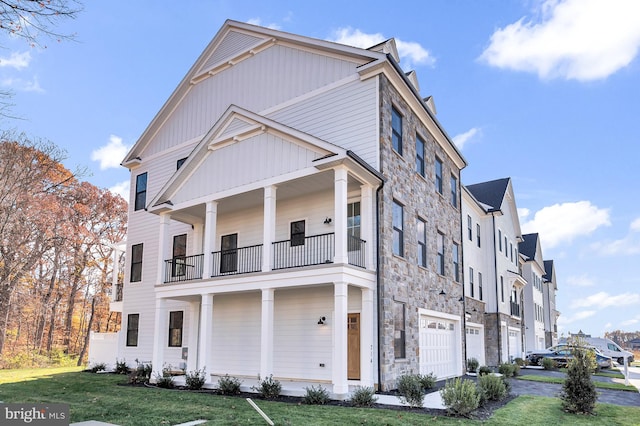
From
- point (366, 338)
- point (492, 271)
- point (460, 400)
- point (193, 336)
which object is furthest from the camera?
point (492, 271)

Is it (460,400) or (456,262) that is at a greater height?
(456,262)

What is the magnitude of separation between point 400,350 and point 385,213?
4.05m

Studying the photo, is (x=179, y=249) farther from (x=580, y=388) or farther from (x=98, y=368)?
(x=580, y=388)

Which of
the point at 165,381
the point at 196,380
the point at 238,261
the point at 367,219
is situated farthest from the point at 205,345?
the point at 367,219

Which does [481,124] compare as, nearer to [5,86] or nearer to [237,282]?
[237,282]

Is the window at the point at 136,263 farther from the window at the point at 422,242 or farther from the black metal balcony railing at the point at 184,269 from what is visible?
the window at the point at 422,242

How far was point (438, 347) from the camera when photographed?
59.0ft

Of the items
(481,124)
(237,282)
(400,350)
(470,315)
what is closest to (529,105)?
(481,124)

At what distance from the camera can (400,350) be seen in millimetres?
14586

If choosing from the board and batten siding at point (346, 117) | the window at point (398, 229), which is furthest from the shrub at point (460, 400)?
the board and batten siding at point (346, 117)

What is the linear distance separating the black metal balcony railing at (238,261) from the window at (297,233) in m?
1.11

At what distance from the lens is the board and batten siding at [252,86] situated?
16328 mm

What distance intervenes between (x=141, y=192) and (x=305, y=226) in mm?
10315

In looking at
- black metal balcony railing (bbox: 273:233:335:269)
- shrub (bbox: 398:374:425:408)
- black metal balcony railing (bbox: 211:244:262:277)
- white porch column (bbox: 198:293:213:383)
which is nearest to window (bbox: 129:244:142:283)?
black metal balcony railing (bbox: 211:244:262:277)
